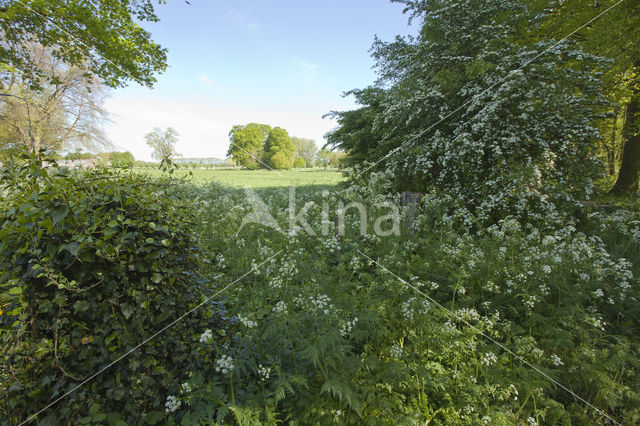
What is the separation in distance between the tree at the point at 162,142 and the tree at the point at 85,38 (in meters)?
1.23

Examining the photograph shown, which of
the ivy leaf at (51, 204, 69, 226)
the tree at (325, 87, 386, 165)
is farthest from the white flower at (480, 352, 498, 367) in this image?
the tree at (325, 87, 386, 165)

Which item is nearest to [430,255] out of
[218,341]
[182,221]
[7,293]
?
[218,341]

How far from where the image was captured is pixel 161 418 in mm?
2082

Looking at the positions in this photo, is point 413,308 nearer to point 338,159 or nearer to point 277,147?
point 277,147

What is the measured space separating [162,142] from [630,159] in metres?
16.8

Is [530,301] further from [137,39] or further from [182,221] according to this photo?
[137,39]

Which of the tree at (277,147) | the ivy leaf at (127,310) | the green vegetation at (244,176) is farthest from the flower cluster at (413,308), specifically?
the tree at (277,147)

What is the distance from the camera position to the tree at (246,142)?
368 cm

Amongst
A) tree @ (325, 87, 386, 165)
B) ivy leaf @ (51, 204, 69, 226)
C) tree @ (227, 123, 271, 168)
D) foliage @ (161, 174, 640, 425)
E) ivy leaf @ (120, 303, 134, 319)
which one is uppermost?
tree @ (325, 87, 386, 165)

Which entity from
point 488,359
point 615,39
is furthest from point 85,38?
point 615,39

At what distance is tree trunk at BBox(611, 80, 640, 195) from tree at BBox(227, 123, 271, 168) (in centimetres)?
1441

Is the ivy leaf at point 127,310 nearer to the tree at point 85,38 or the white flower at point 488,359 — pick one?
the tree at point 85,38

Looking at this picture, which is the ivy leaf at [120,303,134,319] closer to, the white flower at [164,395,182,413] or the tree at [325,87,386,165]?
the white flower at [164,395,182,413]

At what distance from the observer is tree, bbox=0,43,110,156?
2.72 metres
